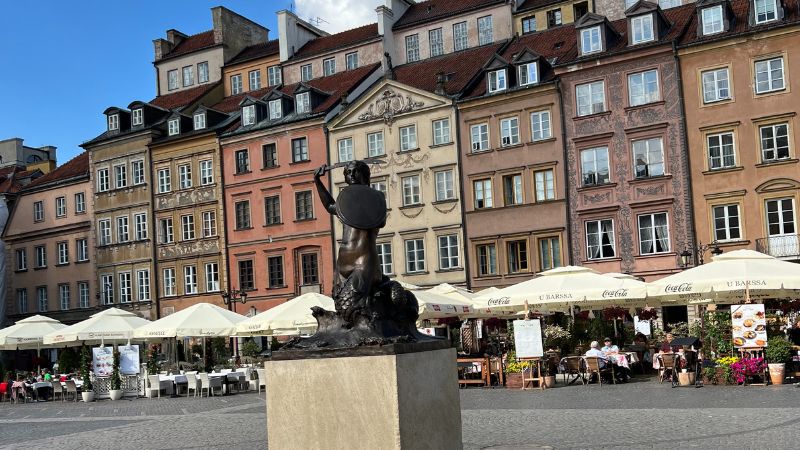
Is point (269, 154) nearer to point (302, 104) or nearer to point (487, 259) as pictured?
point (302, 104)

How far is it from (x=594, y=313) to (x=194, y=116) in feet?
80.4

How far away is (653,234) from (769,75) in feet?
21.5

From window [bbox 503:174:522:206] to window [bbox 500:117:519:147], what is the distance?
1.30m

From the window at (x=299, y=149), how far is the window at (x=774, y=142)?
1916cm

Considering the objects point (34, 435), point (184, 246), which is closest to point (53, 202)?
point (184, 246)

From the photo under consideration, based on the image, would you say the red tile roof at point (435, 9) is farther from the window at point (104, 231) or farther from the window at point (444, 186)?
the window at point (104, 231)

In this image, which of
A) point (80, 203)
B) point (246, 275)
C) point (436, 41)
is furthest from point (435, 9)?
point (80, 203)

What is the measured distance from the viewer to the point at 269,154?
1785 inches

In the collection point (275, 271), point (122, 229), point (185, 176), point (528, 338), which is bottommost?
point (528, 338)

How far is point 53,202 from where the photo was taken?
52969mm

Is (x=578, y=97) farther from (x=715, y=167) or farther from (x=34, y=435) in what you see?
(x=34, y=435)

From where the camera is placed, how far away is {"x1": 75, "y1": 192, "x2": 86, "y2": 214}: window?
5162 cm

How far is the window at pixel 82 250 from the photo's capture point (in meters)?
51.3

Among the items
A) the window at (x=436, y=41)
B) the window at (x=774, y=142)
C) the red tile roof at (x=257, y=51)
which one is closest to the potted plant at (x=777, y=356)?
the window at (x=774, y=142)
